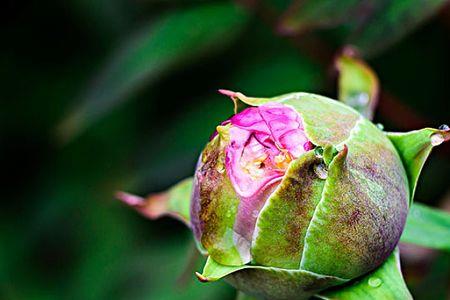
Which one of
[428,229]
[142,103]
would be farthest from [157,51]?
[428,229]

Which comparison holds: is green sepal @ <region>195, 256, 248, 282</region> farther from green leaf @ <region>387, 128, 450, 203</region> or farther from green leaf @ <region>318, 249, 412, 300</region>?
green leaf @ <region>387, 128, 450, 203</region>

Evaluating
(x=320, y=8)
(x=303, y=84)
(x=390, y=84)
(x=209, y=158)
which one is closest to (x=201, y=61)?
(x=303, y=84)

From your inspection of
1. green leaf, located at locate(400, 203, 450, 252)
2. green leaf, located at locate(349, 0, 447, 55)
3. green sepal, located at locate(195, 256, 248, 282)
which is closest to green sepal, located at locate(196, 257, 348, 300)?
green sepal, located at locate(195, 256, 248, 282)

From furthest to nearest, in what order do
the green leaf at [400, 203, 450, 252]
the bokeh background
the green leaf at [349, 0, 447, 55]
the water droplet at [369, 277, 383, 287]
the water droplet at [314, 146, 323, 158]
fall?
the bokeh background, the green leaf at [349, 0, 447, 55], the green leaf at [400, 203, 450, 252], the water droplet at [369, 277, 383, 287], the water droplet at [314, 146, 323, 158]

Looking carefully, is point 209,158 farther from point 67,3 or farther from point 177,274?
point 67,3

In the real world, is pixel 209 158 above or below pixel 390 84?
above

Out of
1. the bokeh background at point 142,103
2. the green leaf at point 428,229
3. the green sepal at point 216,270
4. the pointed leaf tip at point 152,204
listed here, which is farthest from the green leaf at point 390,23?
the green sepal at point 216,270
